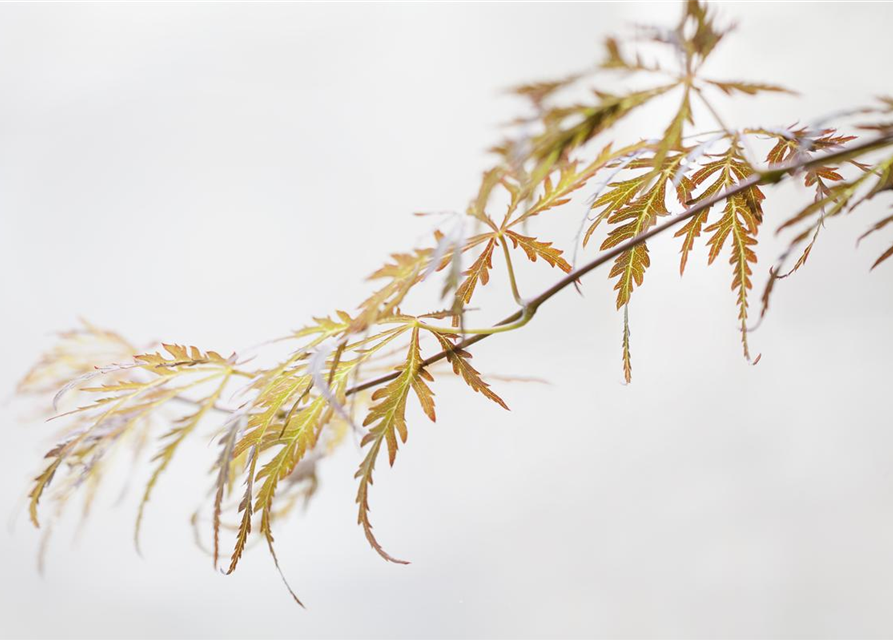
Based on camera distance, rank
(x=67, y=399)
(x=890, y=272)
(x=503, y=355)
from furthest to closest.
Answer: (x=503, y=355) < (x=890, y=272) < (x=67, y=399)

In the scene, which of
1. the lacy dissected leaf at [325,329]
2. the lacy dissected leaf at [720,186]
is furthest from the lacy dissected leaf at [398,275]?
the lacy dissected leaf at [720,186]

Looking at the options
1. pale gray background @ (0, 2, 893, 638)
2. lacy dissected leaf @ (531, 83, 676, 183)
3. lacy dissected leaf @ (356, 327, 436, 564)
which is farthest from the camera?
pale gray background @ (0, 2, 893, 638)

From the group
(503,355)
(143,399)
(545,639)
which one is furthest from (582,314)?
(143,399)

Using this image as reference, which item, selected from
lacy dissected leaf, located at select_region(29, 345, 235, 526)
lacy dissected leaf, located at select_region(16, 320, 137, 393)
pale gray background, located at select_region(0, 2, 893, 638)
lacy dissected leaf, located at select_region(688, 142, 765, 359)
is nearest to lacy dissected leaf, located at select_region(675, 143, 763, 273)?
lacy dissected leaf, located at select_region(688, 142, 765, 359)

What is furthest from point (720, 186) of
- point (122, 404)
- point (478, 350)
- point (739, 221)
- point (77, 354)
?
point (478, 350)

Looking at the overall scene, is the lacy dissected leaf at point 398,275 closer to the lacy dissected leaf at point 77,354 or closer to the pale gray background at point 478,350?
the lacy dissected leaf at point 77,354

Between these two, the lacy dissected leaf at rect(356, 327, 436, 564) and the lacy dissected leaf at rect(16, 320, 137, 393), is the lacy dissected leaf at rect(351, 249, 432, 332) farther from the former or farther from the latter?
the lacy dissected leaf at rect(16, 320, 137, 393)

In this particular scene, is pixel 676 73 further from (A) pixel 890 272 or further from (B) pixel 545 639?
(A) pixel 890 272
